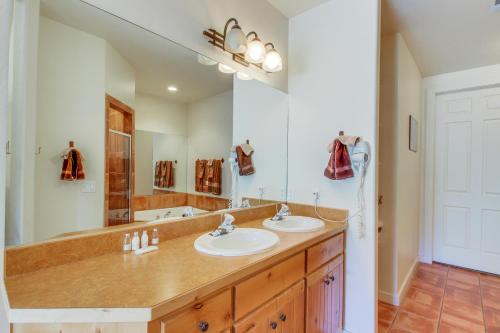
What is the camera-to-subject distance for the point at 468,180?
3.10m

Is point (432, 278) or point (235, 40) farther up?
point (235, 40)

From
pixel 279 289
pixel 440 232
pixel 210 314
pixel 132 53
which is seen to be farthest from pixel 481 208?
pixel 132 53

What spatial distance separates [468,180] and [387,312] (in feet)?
6.88

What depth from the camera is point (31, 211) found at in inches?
→ 38.4

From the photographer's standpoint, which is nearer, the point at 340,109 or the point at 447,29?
the point at 340,109

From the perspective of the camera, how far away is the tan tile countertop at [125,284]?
27.7 inches

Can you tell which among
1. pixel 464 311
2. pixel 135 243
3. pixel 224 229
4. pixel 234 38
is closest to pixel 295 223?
pixel 224 229

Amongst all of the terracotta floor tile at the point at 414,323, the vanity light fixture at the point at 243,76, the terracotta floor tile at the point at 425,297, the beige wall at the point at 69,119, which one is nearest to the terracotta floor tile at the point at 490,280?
the terracotta floor tile at the point at 425,297

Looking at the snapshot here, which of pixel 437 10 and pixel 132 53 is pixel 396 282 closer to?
pixel 437 10

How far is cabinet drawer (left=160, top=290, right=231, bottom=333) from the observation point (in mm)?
781

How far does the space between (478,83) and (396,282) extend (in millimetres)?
2608

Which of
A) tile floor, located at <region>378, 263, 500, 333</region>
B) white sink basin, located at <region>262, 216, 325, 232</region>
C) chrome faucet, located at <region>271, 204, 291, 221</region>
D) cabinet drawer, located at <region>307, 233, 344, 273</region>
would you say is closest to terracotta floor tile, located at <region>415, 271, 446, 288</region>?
tile floor, located at <region>378, 263, 500, 333</region>

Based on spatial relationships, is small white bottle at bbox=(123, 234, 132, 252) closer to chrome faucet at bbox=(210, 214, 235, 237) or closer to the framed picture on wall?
chrome faucet at bbox=(210, 214, 235, 237)

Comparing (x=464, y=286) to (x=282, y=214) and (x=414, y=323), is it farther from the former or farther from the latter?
(x=282, y=214)
